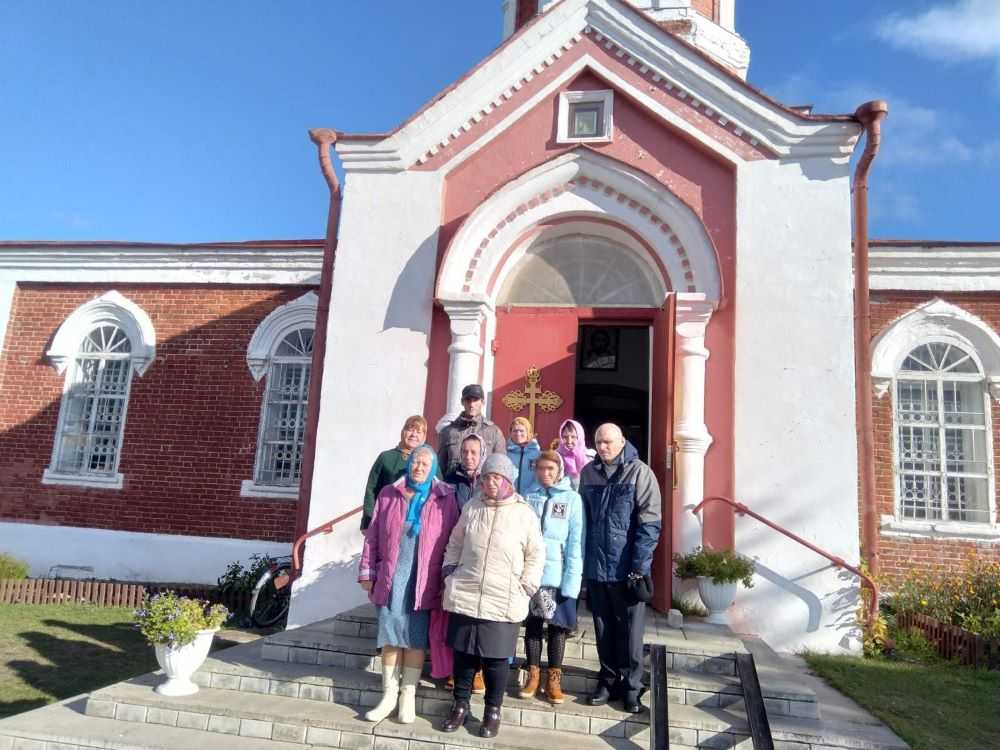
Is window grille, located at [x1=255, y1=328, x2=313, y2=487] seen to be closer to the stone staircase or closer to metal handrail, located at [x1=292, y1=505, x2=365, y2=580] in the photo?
metal handrail, located at [x1=292, y1=505, x2=365, y2=580]

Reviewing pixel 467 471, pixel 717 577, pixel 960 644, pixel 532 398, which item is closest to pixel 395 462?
pixel 467 471

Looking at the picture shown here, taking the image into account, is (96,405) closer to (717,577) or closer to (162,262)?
(162,262)

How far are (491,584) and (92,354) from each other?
28.8ft

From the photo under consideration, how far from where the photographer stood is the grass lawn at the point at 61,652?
5500 millimetres

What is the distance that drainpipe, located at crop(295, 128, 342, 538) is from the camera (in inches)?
295

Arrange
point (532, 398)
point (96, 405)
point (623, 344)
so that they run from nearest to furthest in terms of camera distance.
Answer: point (532, 398)
point (623, 344)
point (96, 405)

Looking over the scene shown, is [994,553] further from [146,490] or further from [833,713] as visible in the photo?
[146,490]

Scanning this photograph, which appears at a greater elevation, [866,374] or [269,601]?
[866,374]

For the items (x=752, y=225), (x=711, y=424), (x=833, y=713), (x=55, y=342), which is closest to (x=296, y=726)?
(x=833, y=713)

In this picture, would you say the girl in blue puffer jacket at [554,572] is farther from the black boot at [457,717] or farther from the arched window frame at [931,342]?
the arched window frame at [931,342]

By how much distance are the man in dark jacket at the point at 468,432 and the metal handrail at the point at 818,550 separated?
2.06m

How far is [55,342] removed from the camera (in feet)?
34.9

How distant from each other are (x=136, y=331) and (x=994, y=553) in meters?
11.1

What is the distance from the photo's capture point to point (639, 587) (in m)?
4.47
